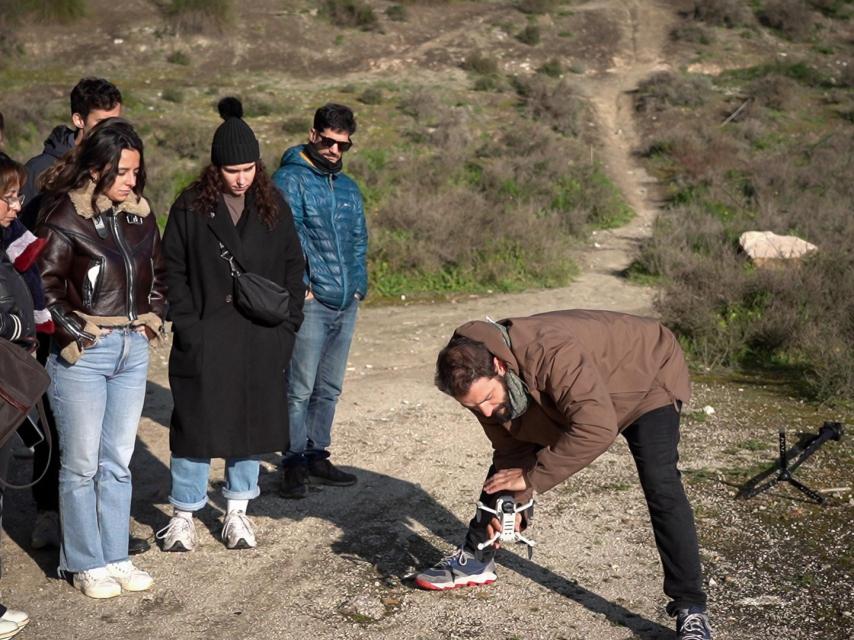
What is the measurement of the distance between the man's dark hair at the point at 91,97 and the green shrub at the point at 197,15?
24.6 meters

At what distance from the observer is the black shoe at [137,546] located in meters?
4.96

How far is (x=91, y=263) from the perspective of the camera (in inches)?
168

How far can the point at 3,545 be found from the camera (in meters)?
5.06

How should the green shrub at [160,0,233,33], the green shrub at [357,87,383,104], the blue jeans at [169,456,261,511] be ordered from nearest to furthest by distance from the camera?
A: the blue jeans at [169,456,261,511], the green shrub at [357,87,383,104], the green shrub at [160,0,233,33]

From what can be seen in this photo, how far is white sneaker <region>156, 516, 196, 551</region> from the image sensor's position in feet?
16.4

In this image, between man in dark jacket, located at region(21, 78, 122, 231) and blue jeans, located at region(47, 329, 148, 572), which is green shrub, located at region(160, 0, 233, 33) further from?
blue jeans, located at region(47, 329, 148, 572)

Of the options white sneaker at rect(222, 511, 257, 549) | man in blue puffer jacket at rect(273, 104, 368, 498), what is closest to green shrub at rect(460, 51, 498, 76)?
man in blue puffer jacket at rect(273, 104, 368, 498)

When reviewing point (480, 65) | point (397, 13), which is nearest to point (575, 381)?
point (480, 65)

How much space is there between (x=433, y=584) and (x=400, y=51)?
25.9m

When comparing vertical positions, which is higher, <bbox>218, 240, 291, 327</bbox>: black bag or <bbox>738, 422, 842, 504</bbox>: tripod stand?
<bbox>218, 240, 291, 327</bbox>: black bag

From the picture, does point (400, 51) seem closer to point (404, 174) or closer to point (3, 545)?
point (404, 174)

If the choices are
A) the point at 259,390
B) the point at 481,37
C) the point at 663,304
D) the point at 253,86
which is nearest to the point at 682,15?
the point at 481,37

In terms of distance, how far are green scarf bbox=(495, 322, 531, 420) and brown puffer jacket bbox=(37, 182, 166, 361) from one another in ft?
5.22

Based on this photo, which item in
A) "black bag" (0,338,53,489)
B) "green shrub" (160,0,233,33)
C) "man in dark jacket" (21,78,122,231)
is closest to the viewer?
"black bag" (0,338,53,489)
